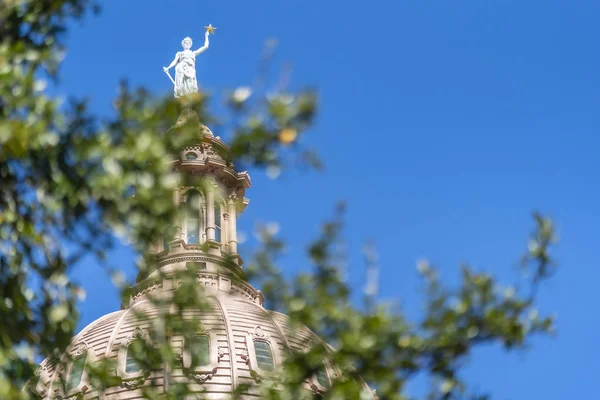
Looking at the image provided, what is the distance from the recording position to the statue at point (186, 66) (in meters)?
54.3

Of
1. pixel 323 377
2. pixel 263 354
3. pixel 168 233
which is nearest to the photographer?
pixel 168 233

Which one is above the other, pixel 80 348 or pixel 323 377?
pixel 80 348

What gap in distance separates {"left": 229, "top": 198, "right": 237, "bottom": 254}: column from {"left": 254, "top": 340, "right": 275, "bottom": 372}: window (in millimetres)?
5678

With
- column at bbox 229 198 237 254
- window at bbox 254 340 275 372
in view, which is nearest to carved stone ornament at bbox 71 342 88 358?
window at bbox 254 340 275 372

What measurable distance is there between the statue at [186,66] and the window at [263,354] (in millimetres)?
14485

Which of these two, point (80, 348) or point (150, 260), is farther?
point (80, 348)

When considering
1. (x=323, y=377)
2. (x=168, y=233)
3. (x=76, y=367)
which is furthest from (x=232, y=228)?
(x=168, y=233)

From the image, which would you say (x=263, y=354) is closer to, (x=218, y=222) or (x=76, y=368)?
(x=218, y=222)

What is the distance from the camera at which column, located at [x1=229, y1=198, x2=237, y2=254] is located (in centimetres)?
4869

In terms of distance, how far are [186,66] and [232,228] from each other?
8.36m

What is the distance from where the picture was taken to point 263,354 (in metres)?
42.3

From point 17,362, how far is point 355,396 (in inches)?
115

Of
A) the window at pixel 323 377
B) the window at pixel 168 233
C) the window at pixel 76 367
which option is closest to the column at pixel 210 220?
the window at pixel 76 367

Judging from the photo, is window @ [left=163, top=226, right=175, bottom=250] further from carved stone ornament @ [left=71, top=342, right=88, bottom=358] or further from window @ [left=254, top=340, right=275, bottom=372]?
window @ [left=254, top=340, right=275, bottom=372]
